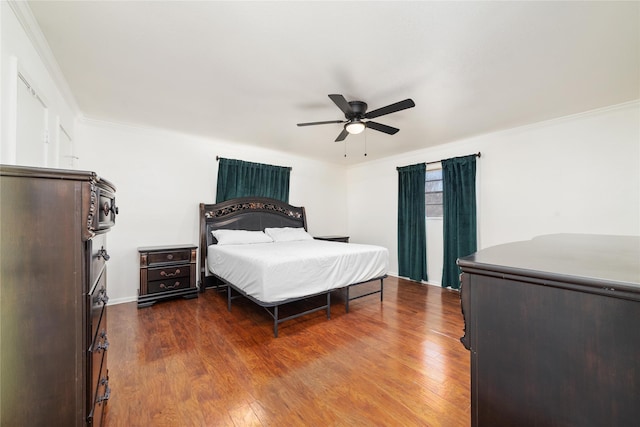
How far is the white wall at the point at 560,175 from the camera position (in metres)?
2.83

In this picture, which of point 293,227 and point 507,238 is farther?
point 293,227

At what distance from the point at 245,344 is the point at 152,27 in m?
2.60

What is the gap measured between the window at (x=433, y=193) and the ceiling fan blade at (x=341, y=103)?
2676 millimetres

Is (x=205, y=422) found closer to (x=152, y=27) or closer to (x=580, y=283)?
(x=580, y=283)

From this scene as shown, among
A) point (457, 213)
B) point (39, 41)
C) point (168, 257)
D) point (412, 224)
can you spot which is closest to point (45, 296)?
point (39, 41)

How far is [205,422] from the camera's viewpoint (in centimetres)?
143

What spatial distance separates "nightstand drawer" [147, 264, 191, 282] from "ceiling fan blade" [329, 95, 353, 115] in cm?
297

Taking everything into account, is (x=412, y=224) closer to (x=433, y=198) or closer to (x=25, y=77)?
(x=433, y=198)

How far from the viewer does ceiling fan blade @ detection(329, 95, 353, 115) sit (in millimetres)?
2246

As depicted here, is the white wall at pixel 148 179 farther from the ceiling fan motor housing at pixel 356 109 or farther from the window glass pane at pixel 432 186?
the window glass pane at pixel 432 186

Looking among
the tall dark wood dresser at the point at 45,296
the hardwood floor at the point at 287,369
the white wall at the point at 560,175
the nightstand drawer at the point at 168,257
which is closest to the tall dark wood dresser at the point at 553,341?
the hardwood floor at the point at 287,369

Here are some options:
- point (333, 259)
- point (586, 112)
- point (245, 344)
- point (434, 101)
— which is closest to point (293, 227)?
point (333, 259)

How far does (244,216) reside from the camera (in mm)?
4426

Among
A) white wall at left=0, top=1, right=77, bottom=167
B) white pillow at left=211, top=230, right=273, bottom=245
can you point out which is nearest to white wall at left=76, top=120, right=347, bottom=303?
white pillow at left=211, top=230, right=273, bottom=245
